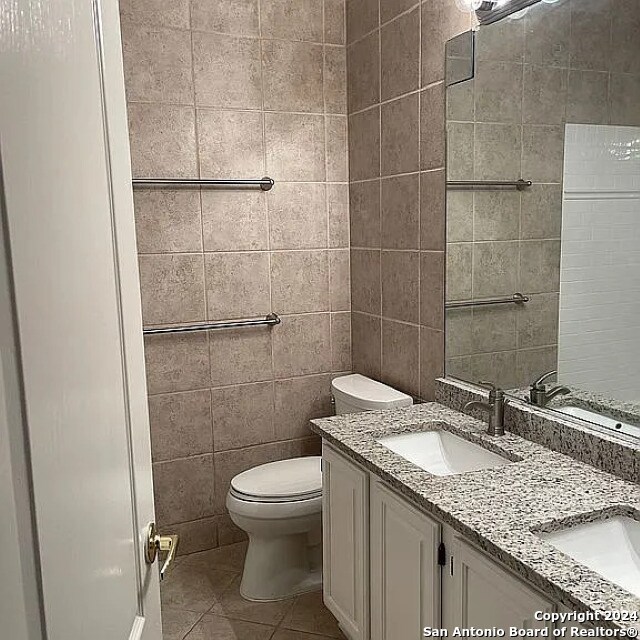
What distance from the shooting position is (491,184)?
2.14 metres

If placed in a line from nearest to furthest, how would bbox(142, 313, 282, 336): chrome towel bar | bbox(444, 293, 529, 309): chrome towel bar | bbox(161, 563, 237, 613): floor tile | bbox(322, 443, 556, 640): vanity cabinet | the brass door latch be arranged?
1. the brass door latch
2. bbox(322, 443, 556, 640): vanity cabinet
3. bbox(444, 293, 529, 309): chrome towel bar
4. bbox(161, 563, 237, 613): floor tile
5. bbox(142, 313, 282, 336): chrome towel bar

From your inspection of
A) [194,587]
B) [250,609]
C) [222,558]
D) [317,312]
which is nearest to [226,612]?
[250,609]

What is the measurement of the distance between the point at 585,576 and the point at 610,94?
1.18m

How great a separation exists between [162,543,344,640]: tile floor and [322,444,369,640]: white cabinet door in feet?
0.87

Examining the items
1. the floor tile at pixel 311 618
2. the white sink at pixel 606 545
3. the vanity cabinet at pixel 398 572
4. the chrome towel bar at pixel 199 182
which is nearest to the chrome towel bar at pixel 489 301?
the vanity cabinet at pixel 398 572

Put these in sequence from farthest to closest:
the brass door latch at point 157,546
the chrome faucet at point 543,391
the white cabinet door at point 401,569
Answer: the chrome faucet at point 543,391 → the white cabinet door at point 401,569 → the brass door latch at point 157,546

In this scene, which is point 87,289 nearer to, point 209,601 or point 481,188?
point 481,188

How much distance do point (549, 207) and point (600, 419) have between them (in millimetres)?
626

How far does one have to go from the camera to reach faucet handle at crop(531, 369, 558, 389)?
77.6 inches

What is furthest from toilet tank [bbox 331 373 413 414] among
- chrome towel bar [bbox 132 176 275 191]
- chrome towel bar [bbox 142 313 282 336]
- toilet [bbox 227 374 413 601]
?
chrome towel bar [bbox 132 176 275 191]

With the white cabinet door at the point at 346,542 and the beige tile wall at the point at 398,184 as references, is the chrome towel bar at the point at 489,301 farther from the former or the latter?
the white cabinet door at the point at 346,542

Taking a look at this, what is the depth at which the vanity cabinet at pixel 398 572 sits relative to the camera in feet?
4.59

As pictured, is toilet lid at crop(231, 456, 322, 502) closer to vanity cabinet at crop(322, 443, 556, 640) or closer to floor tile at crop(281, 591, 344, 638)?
vanity cabinet at crop(322, 443, 556, 640)

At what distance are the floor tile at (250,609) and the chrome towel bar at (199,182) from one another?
1.68m
